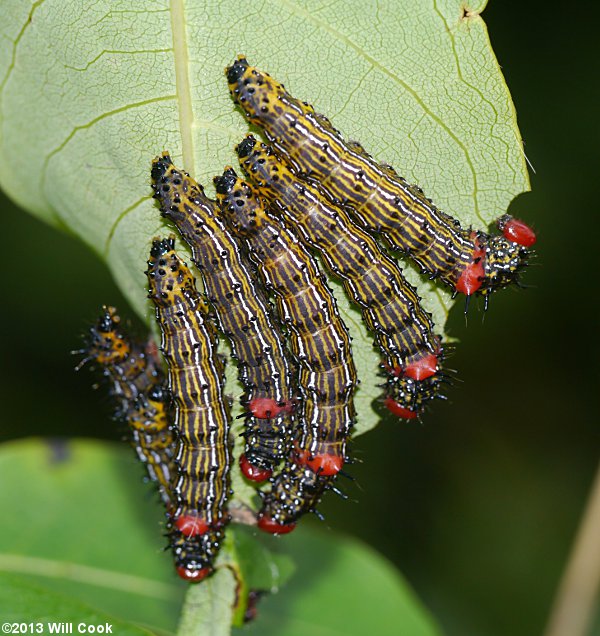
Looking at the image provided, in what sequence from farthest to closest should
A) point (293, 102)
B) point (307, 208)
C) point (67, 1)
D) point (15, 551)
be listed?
point (15, 551)
point (307, 208)
point (293, 102)
point (67, 1)

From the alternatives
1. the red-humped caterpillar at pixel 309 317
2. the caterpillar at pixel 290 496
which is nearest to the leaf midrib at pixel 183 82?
the red-humped caterpillar at pixel 309 317

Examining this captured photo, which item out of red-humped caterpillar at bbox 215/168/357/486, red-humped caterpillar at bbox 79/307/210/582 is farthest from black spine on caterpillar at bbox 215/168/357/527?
red-humped caterpillar at bbox 79/307/210/582

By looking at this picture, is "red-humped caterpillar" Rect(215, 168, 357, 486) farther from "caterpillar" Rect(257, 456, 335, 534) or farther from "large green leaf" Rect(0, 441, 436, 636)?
"large green leaf" Rect(0, 441, 436, 636)

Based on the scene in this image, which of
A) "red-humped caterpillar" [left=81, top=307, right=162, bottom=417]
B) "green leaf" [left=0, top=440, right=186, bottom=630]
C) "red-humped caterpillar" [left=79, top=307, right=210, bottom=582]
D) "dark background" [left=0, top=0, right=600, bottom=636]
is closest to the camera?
"red-humped caterpillar" [left=79, top=307, right=210, bottom=582]

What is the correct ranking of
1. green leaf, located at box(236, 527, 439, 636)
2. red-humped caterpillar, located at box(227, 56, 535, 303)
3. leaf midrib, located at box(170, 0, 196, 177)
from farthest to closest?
green leaf, located at box(236, 527, 439, 636) → red-humped caterpillar, located at box(227, 56, 535, 303) → leaf midrib, located at box(170, 0, 196, 177)

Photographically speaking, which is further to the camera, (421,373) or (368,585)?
(368,585)

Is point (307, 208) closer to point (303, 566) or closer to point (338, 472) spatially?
point (338, 472)

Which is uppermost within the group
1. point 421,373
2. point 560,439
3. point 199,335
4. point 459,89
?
point 459,89

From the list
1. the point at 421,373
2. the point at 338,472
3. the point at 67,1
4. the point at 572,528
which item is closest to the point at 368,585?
the point at 338,472
